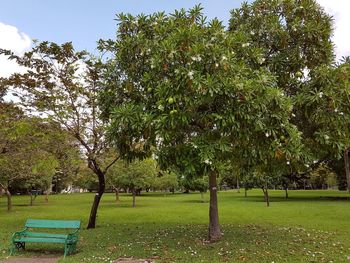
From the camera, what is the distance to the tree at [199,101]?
896 cm

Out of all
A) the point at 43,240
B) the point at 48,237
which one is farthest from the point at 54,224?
the point at 43,240

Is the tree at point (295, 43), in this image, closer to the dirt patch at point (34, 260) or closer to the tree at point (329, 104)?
the tree at point (329, 104)

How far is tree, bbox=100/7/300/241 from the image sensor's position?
353 inches

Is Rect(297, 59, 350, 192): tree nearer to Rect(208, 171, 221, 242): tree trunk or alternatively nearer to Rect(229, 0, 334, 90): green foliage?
Rect(229, 0, 334, 90): green foliage

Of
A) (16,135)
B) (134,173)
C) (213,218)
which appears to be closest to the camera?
(213,218)

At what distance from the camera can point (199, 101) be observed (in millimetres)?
9062

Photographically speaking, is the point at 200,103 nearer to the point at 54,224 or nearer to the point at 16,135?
the point at 54,224

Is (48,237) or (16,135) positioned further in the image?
(16,135)

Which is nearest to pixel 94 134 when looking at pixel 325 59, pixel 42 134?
pixel 42 134

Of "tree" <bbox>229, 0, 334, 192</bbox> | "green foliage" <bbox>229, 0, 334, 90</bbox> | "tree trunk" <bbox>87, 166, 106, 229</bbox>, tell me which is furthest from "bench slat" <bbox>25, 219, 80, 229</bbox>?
"green foliage" <bbox>229, 0, 334, 90</bbox>

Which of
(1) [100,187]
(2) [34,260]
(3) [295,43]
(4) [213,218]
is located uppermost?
(3) [295,43]

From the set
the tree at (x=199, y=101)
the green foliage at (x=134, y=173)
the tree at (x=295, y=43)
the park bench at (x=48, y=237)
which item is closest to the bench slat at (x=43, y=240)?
the park bench at (x=48, y=237)

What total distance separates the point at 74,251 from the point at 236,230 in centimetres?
675

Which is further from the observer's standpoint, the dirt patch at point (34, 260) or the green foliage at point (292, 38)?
the green foliage at point (292, 38)
